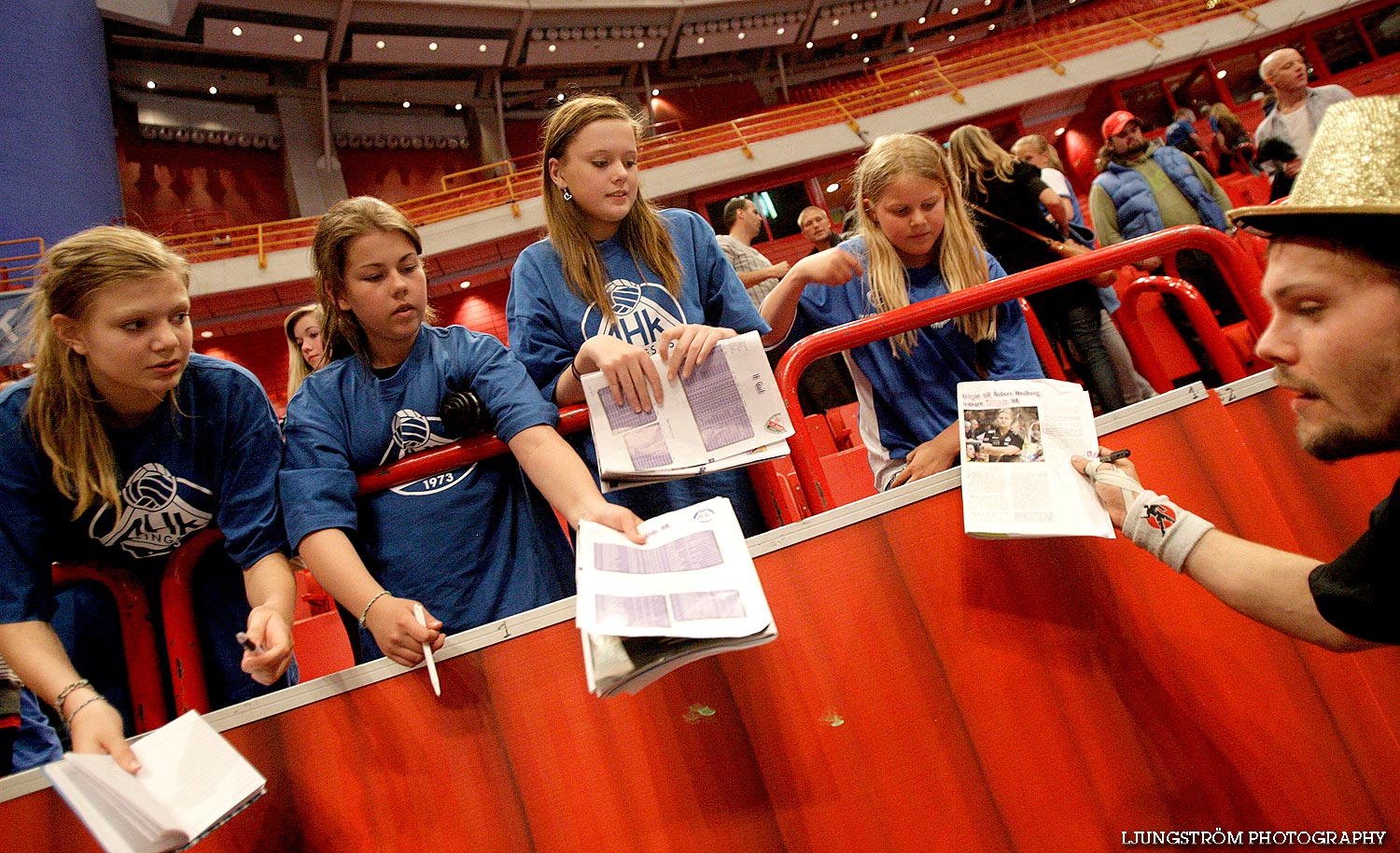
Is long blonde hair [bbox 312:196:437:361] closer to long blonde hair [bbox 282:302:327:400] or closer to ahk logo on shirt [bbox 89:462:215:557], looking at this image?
long blonde hair [bbox 282:302:327:400]

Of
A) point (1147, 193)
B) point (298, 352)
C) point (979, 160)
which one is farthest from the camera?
point (1147, 193)

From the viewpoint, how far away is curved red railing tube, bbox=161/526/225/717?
153 centimetres

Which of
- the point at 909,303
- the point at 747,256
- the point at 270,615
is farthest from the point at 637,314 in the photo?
the point at 747,256

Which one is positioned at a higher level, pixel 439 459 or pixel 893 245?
pixel 893 245

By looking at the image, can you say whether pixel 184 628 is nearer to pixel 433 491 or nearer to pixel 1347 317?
pixel 433 491

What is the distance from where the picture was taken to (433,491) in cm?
164

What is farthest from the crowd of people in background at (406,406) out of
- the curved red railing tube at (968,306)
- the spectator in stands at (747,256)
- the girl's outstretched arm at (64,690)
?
the spectator in stands at (747,256)

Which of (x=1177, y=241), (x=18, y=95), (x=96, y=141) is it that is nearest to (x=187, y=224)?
(x=96, y=141)

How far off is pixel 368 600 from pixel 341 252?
0.80 m

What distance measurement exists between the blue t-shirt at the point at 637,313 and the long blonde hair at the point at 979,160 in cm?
164

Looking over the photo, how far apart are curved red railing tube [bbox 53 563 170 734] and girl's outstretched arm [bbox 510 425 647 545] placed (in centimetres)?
85

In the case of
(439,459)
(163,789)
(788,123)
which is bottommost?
(163,789)

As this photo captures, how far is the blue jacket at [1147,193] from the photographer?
4039 millimetres

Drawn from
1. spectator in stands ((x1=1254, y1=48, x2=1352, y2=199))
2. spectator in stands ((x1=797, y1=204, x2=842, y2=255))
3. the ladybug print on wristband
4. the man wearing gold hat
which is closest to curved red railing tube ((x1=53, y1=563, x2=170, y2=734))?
the ladybug print on wristband
